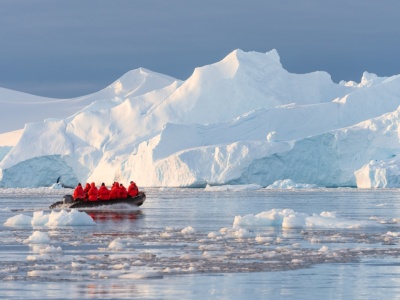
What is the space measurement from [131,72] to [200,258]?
270ft

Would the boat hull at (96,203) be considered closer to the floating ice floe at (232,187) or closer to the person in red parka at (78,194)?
the person in red parka at (78,194)

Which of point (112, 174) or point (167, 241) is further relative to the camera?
point (112, 174)

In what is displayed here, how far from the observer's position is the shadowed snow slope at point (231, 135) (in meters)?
50.1

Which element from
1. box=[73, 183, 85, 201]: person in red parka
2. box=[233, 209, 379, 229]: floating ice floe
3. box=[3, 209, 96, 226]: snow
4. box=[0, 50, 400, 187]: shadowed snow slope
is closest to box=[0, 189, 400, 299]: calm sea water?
box=[233, 209, 379, 229]: floating ice floe

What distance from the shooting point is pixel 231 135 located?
2190 inches

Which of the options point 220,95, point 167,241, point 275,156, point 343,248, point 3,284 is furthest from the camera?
point 220,95

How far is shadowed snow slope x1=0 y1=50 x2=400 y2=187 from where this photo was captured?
50.1 metres

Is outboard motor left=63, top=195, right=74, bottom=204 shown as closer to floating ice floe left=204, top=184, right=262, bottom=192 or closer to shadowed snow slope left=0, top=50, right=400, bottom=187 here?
shadowed snow slope left=0, top=50, right=400, bottom=187

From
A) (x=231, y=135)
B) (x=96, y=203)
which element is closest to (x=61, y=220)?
(x=96, y=203)

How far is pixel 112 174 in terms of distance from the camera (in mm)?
59406

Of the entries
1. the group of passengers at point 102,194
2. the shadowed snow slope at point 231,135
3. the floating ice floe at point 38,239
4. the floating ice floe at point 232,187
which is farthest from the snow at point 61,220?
the floating ice floe at point 232,187

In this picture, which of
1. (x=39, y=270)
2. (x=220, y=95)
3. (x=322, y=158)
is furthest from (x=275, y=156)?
(x=39, y=270)

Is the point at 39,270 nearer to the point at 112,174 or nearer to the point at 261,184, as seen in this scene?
the point at 261,184

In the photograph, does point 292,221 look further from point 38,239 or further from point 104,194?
point 104,194
